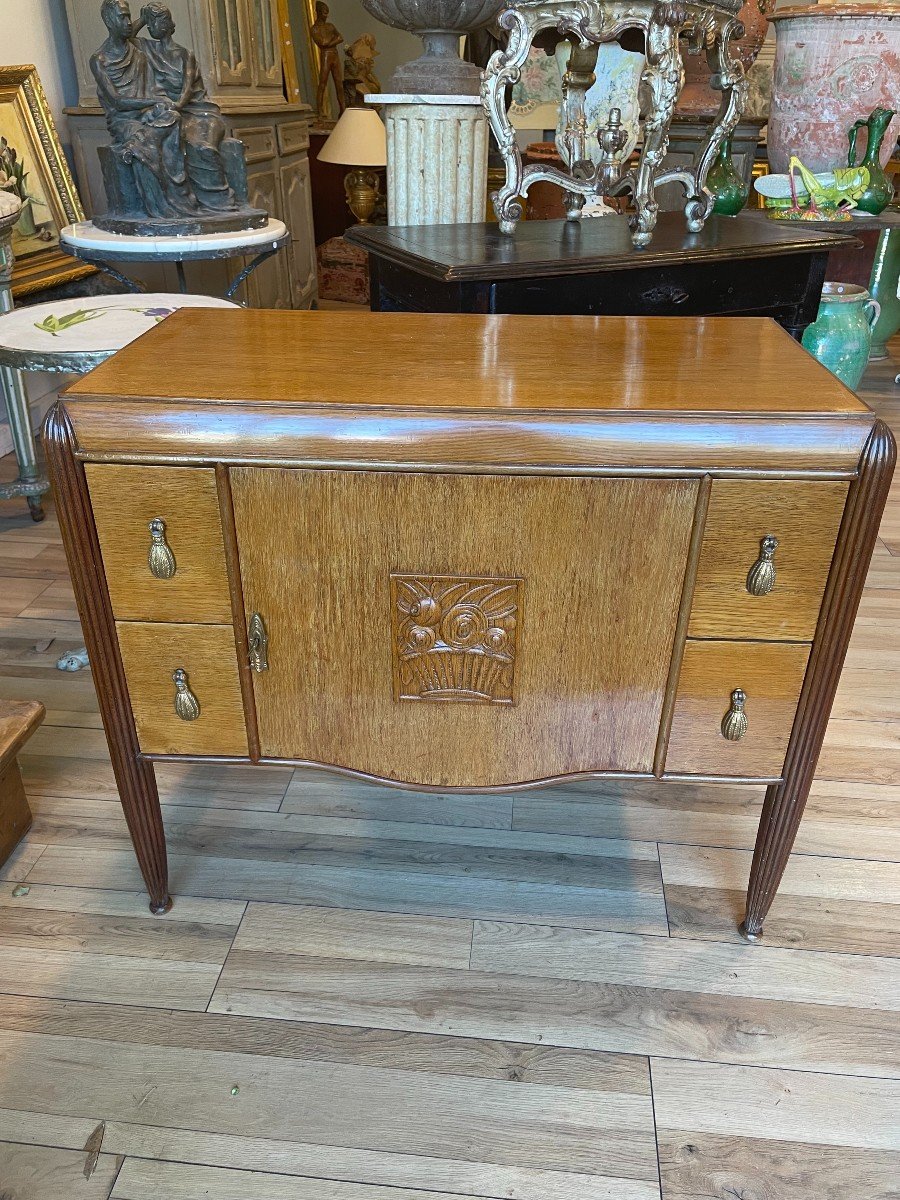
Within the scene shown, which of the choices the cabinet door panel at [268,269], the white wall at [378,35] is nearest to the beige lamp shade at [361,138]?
the cabinet door panel at [268,269]

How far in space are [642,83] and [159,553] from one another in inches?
54.7

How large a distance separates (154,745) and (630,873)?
785 mm

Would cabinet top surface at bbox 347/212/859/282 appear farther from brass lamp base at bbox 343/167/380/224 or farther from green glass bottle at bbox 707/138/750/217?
brass lamp base at bbox 343/167/380/224

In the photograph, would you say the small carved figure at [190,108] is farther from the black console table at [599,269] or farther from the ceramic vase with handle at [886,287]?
the ceramic vase with handle at [886,287]

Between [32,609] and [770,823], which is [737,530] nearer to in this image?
[770,823]

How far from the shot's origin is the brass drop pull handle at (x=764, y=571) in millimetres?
1017

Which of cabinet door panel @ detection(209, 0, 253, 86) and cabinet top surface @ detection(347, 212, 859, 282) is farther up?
cabinet door panel @ detection(209, 0, 253, 86)

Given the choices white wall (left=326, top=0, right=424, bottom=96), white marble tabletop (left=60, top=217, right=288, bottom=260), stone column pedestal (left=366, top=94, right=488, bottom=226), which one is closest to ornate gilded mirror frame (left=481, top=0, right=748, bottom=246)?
stone column pedestal (left=366, top=94, right=488, bottom=226)

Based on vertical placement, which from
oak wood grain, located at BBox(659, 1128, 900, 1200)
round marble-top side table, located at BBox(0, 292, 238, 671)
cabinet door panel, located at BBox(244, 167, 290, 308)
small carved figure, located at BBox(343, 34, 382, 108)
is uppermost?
small carved figure, located at BBox(343, 34, 382, 108)

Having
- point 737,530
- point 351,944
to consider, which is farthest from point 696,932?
point 737,530

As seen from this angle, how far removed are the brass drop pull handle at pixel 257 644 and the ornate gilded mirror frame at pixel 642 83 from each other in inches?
45.3

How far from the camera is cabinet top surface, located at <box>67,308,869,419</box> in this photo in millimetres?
1001

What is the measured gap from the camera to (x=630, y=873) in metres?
1.50

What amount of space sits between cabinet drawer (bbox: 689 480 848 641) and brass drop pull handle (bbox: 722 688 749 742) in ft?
0.28
